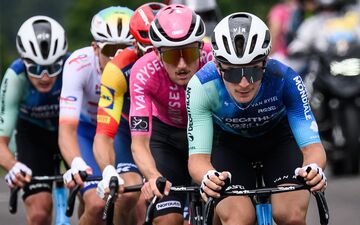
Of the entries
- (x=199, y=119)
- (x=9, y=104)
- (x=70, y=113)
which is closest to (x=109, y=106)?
(x=70, y=113)

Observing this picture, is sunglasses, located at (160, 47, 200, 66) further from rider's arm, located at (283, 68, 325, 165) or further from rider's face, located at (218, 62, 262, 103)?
rider's arm, located at (283, 68, 325, 165)

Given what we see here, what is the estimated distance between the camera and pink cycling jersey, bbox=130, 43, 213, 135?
34.7 feet

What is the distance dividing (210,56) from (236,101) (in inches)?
50.4

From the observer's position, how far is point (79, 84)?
1195cm

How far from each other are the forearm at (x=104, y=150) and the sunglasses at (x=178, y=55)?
1041 millimetres

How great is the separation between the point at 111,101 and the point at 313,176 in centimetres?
271

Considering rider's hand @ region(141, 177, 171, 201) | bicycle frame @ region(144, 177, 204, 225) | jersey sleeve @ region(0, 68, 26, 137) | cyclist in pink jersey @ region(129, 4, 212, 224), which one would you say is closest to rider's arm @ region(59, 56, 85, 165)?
jersey sleeve @ region(0, 68, 26, 137)

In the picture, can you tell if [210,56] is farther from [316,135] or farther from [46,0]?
[46,0]

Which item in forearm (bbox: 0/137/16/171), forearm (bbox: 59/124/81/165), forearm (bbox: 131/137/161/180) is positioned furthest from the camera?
forearm (bbox: 0/137/16/171)

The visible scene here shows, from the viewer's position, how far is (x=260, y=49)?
9.50 meters

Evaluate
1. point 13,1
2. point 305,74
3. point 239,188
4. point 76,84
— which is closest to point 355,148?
point 305,74

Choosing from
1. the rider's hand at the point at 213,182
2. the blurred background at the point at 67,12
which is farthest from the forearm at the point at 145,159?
the blurred background at the point at 67,12

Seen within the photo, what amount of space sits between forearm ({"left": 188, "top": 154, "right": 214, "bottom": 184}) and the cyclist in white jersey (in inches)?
65.0

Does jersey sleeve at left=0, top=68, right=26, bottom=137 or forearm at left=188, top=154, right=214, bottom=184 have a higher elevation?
jersey sleeve at left=0, top=68, right=26, bottom=137
